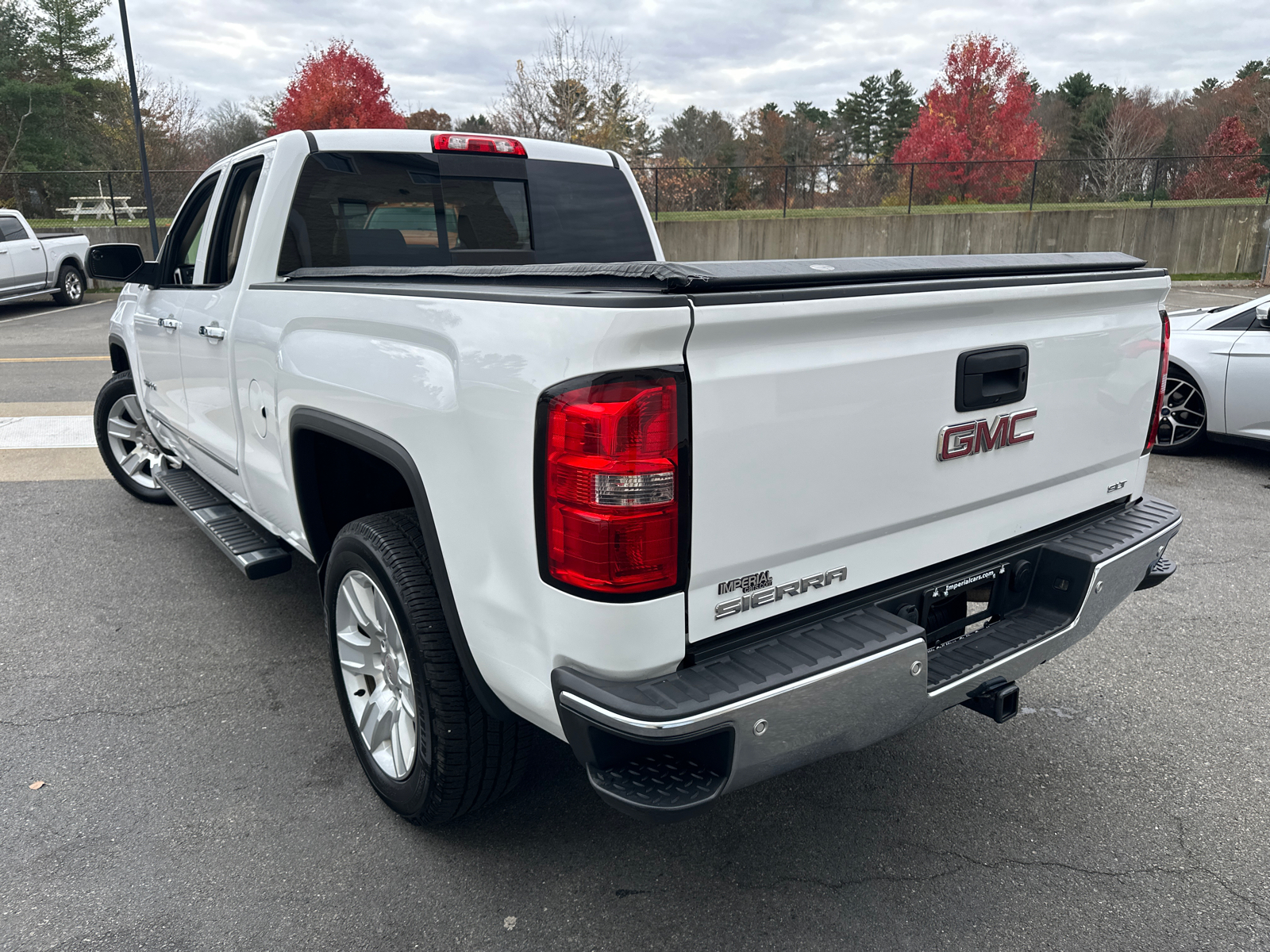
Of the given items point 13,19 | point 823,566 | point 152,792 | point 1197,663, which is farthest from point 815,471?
point 13,19

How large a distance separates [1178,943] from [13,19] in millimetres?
48088

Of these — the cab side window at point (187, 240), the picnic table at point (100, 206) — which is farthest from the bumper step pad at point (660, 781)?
the picnic table at point (100, 206)

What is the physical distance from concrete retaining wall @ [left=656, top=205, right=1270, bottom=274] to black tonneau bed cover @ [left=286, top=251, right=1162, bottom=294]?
812 inches

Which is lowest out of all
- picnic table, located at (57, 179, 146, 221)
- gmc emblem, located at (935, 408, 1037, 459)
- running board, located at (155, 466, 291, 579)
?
running board, located at (155, 466, 291, 579)

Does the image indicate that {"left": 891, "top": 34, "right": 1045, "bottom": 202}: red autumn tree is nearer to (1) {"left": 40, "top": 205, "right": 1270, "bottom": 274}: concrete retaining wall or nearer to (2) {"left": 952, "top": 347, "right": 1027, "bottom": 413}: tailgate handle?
(1) {"left": 40, "top": 205, "right": 1270, "bottom": 274}: concrete retaining wall

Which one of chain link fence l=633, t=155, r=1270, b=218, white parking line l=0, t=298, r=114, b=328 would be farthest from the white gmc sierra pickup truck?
chain link fence l=633, t=155, r=1270, b=218

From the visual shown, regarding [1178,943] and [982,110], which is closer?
[1178,943]

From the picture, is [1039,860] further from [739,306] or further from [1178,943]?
[739,306]

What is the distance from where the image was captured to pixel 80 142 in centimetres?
3697

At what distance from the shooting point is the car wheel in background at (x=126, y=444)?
5.72 m

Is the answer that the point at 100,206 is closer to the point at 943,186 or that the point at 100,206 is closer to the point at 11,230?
the point at 11,230

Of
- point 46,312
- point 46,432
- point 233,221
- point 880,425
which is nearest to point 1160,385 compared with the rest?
point 880,425

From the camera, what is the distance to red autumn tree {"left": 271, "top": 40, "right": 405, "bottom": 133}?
30234 mm

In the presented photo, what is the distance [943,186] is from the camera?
27.3m
